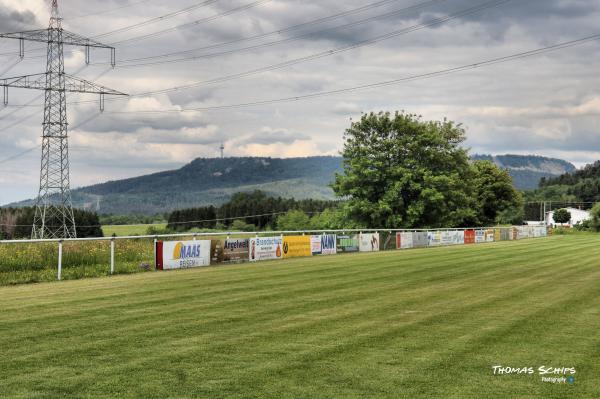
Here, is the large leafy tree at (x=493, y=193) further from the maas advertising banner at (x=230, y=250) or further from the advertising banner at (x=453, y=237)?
the maas advertising banner at (x=230, y=250)

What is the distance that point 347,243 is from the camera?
4278cm

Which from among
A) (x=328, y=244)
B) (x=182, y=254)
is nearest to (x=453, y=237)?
(x=328, y=244)

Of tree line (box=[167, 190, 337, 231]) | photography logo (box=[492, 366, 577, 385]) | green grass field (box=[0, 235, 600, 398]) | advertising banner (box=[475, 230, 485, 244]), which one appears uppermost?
tree line (box=[167, 190, 337, 231])

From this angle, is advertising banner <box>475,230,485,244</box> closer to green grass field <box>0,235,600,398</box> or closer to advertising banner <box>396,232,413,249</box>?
advertising banner <box>396,232,413,249</box>

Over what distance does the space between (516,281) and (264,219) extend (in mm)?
159065

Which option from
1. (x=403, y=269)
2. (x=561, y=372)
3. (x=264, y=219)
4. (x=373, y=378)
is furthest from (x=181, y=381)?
(x=264, y=219)

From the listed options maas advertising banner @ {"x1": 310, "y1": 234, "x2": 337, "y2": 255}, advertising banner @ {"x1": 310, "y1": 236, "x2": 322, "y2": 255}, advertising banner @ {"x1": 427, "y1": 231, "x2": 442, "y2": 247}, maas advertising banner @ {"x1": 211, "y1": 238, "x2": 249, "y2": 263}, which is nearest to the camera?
maas advertising banner @ {"x1": 211, "y1": 238, "x2": 249, "y2": 263}

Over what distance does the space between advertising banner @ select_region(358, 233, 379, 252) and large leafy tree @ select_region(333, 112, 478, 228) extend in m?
21.3

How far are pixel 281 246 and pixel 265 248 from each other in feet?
5.35

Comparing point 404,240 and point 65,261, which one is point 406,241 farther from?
point 65,261

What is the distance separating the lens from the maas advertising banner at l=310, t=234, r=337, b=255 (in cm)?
3884

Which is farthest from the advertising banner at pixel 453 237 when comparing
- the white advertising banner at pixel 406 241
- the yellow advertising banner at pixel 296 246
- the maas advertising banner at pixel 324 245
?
the yellow advertising banner at pixel 296 246

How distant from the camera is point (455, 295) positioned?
688 inches

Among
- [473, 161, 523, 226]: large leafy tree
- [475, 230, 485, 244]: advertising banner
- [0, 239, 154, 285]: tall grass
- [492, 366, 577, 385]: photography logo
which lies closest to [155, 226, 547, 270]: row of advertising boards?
[0, 239, 154, 285]: tall grass
